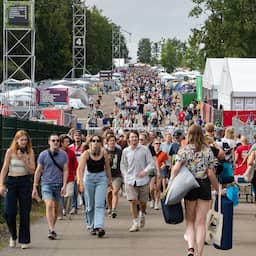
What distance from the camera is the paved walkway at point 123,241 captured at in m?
10.8

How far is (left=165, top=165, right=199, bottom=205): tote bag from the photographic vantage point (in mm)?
9508

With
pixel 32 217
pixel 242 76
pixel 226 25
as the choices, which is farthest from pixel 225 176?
pixel 226 25

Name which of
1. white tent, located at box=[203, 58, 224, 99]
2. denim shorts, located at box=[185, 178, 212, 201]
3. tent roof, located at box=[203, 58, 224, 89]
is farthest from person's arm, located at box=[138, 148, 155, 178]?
tent roof, located at box=[203, 58, 224, 89]

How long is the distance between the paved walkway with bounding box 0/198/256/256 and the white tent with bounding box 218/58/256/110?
76.4 ft

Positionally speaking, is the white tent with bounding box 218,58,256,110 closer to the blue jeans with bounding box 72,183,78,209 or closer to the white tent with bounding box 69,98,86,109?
the blue jeans with bounding box 72,183,78,209

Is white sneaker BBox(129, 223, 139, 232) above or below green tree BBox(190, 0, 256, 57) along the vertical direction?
below

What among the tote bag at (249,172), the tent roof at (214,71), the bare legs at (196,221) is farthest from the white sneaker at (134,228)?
the tent roof at (214,71)

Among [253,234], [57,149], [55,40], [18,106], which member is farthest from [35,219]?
[55,40]

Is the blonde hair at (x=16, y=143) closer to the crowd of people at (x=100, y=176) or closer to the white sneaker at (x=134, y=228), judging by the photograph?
the crowd of people at (x=100, y=176)

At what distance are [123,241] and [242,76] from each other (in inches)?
1125

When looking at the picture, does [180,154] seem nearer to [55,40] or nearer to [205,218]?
[205,218]

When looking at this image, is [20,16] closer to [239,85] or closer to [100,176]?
[239,85]

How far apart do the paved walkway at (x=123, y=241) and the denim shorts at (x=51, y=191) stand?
0.60 metres

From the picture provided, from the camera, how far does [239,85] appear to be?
38.3 meters
